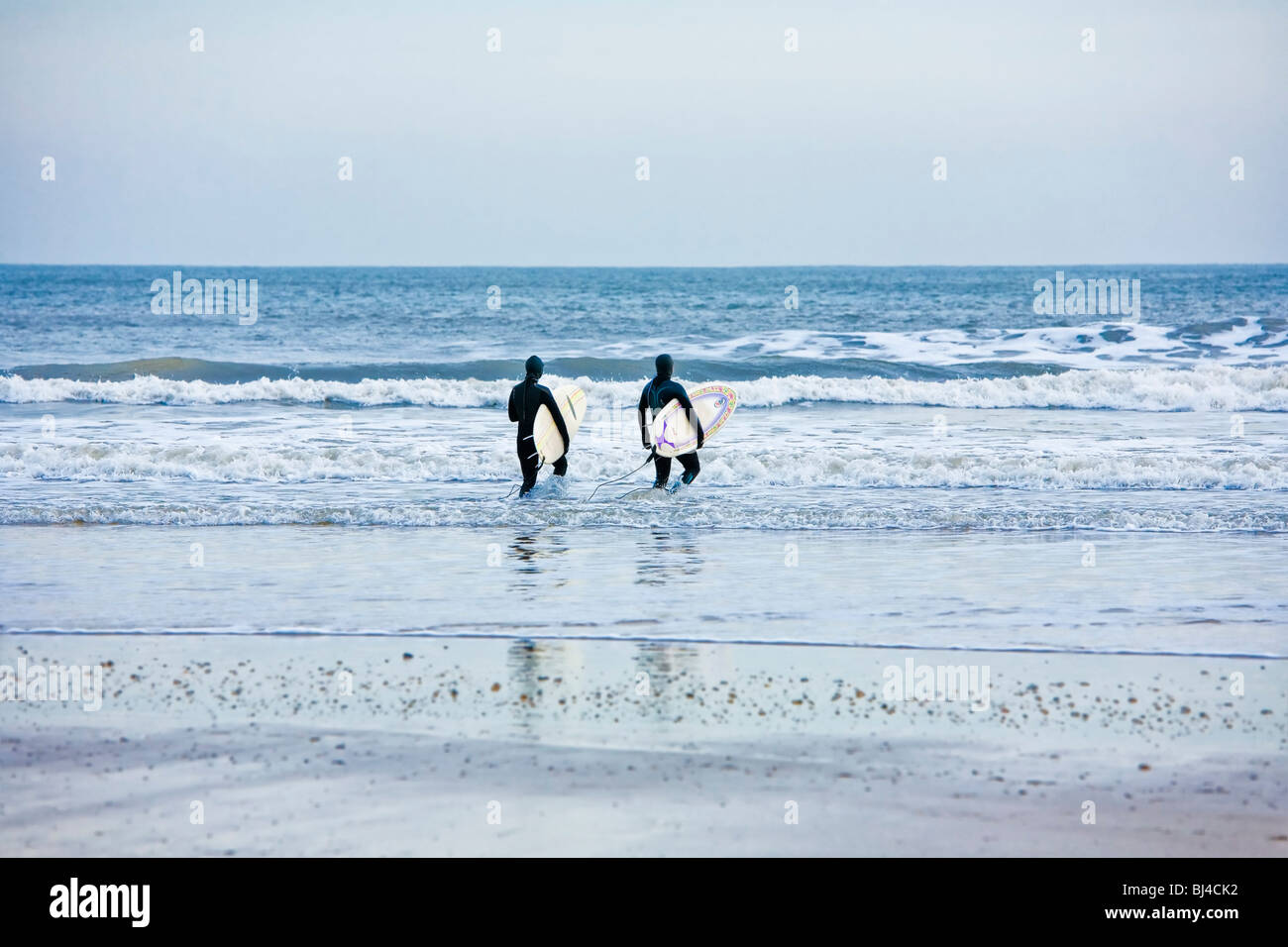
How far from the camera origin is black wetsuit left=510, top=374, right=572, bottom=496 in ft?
44.3

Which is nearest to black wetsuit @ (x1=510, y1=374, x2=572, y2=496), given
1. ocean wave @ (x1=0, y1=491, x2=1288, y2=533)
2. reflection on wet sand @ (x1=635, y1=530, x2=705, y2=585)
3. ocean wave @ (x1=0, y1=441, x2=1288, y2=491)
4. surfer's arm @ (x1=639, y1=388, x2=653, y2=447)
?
ocean wave @ (x1=0, y1=491, x2=1288, y2=533)

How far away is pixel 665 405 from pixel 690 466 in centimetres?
72

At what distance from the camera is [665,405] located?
13547mm

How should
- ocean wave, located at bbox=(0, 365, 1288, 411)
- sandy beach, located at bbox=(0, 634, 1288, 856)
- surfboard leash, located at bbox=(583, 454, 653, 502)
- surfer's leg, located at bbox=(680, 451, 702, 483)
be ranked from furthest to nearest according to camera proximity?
ocean wave, located at bbox=(0, 365, 1288, 411) < surfer's leg, located at bbox=(680, 451, 702, 483) < surfboard leash, located at bbox=(583, 454, 653, 502) < sandy beach, located at bbox=(0, 634, 1288, 856)

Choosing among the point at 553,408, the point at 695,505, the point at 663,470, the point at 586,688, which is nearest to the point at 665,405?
the point at 663,470

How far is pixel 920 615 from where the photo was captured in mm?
8094

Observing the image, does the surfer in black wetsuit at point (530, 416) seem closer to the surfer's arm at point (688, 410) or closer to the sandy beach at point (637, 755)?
the surfer's arm at point (688, 410)

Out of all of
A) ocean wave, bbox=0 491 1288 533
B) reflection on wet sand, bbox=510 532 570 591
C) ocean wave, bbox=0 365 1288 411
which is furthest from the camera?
ocean wave, bbox=0 365 1288 411

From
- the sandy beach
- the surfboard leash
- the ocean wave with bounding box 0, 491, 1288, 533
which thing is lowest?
the sandy beach

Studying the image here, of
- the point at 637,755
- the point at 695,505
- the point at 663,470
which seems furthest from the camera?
the point at 663,470

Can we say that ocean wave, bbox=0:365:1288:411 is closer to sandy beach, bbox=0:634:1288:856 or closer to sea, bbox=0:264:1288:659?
sea, bbox=0:264:1288:659

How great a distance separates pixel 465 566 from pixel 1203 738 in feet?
19.0

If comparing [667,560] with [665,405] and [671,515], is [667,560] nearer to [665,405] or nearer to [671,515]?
[671,515]

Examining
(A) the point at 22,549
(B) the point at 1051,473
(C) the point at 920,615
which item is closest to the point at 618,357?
(B) the point at 1051,473
